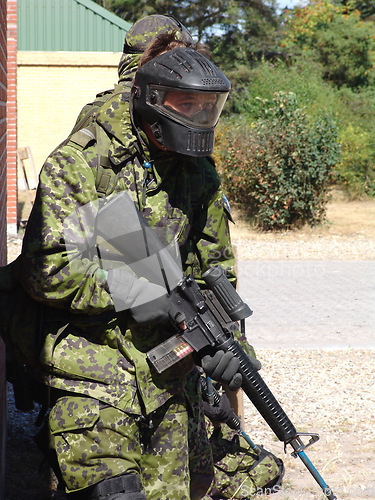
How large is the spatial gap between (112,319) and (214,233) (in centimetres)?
70

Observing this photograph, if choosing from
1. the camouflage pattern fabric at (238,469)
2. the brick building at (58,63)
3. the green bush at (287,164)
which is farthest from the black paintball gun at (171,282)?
the brick building at (58,63)

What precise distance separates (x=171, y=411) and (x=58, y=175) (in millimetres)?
1007

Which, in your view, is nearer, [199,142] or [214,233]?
[199,142]

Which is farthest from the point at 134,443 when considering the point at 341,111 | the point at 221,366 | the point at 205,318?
the point at 341,111

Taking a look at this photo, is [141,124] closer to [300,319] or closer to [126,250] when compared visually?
[126,250]

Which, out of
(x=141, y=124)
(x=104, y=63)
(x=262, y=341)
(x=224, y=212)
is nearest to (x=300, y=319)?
(x=262, y=341)

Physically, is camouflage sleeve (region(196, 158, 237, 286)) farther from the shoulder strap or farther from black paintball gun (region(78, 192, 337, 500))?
the shoulder strap

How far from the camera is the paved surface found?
6891 mm

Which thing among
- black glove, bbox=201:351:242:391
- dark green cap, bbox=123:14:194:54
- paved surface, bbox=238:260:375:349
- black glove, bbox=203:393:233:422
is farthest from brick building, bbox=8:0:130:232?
black glove, bbox=201:351:242:391

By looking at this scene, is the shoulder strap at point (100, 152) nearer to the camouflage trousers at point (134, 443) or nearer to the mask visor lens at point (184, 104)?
the mask visor lens at point (184, 104)

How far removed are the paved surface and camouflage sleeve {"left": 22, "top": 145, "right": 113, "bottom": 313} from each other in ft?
14.2

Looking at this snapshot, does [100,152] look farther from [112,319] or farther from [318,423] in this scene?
[318,423]

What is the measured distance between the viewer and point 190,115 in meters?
2.53

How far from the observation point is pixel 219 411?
3.55 metres
